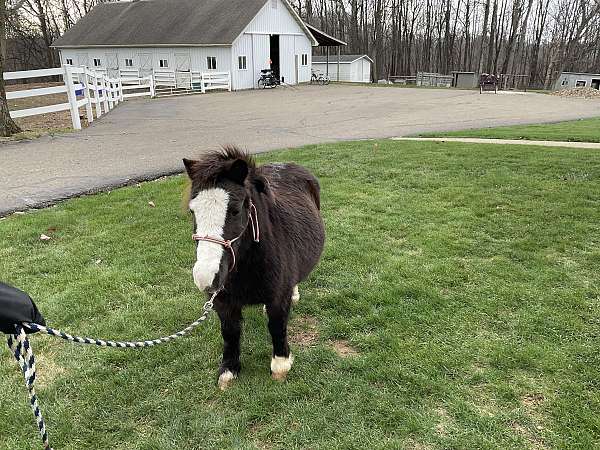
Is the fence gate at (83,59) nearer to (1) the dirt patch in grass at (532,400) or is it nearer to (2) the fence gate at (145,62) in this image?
(2) the fence gate at (145,62)

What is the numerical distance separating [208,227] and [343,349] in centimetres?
165

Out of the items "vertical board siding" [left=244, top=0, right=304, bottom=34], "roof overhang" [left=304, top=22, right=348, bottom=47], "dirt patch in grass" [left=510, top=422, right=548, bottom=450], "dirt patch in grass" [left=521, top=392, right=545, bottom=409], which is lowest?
"dirt patch in grass" [left=510, top=422, right=548, bottom=450]

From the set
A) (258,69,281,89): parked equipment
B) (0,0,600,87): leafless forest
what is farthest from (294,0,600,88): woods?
(258,69,281,89): parked equipment

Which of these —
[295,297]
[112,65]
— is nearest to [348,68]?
[112,65]

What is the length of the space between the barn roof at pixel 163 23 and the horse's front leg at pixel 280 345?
1159 inches

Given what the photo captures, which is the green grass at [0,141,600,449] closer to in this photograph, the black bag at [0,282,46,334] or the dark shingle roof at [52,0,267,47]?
the black bag at [0,282,46,334]

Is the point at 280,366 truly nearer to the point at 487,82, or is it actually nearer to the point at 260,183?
the point at 260,183

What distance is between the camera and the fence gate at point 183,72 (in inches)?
1108

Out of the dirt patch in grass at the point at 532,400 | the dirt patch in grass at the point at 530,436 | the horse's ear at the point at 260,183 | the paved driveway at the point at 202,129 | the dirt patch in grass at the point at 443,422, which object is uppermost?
the horse's ear at the point at 260,183

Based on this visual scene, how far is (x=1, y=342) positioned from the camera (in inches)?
136

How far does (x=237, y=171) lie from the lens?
2.33m

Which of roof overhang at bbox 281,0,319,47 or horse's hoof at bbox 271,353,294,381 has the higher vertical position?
roof overhang at bbox 281,0,319,47

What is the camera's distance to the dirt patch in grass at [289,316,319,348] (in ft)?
11.4

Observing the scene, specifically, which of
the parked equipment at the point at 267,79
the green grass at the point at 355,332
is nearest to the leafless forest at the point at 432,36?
the parked equipment at the point at 267,79
